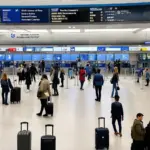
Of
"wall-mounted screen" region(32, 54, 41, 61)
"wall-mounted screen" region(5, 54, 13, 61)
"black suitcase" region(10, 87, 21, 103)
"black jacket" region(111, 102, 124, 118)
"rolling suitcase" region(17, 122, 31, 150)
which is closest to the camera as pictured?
"rolling suitcase" region(17, 122, 31, 150)

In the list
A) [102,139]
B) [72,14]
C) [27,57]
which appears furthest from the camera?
[27,57]

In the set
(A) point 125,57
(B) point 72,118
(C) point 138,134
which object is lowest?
(B) point 72,118

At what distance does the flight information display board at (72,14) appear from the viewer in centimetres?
782

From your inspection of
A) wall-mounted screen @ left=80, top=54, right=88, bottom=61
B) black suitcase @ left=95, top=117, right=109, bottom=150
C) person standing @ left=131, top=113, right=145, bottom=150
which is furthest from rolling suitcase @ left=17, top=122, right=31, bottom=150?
wall-mounted screen @ left=80, top=54, right=88, bottom=61

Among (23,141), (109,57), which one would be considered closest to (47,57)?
(109,57)

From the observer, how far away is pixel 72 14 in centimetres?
796

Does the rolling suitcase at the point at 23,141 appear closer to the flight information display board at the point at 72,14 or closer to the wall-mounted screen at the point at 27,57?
the flight information display board at the point at 72,14

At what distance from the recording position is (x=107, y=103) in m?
15.0

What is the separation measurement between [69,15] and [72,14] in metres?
0.09

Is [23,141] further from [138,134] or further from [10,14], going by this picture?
[10,14]

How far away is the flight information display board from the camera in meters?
7.82

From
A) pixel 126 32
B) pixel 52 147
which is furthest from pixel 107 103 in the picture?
pixel 126 32

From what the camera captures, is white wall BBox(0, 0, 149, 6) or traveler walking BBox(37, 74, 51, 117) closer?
white wall BBox(0, 0, 149, 6)

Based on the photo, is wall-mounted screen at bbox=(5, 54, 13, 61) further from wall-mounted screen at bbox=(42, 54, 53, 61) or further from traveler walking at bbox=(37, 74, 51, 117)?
traveler walking at bbox=(37, 74, 51, 117)
